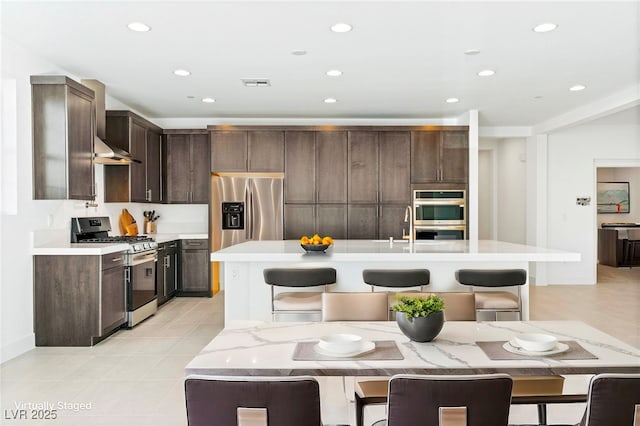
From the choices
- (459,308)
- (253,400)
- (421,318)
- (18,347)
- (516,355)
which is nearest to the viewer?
(253,400)

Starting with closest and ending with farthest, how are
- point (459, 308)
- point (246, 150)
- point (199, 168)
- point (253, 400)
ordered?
point (253, 400) < point (459, 308) < point (246, 150) < point (199, 168)

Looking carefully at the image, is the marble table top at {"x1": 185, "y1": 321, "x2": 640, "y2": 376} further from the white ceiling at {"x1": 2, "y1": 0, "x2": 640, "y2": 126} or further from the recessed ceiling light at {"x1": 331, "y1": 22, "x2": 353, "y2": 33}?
the recessed ceiling light at {"x1": 331, "y1": 22, "x2": 353, "y2": 33}

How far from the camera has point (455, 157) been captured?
23.6ft

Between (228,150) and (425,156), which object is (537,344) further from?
(228,150)

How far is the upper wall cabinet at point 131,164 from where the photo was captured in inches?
241

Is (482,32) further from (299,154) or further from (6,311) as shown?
(6,311)

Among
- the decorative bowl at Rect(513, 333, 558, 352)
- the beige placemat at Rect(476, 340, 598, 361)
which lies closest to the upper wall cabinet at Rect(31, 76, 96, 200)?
the beige placemat at Rect(476, 340, 598, 361)

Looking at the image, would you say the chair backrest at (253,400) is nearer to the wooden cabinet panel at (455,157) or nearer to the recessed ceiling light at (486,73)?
the recessed ceiling light at (486,73)

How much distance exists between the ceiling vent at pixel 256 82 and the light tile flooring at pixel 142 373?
270 centimetres

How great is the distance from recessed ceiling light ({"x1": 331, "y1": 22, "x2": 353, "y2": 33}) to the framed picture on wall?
9.94 m

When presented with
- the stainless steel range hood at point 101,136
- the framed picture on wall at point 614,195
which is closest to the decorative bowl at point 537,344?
the stainless steel range hood at point 101,136

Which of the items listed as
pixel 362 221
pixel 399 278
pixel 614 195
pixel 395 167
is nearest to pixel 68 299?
pixel 399 278

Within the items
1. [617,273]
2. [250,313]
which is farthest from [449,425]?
[617,273]

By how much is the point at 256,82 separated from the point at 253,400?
14.6 feet
